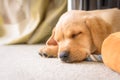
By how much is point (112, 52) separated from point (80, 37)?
0.22 metres

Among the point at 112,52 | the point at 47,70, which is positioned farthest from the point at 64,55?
the point at 112,52

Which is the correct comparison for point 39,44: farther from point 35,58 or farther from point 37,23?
point 35,58

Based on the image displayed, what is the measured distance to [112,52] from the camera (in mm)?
1141

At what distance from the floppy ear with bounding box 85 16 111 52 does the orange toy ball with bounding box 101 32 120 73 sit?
10 cm

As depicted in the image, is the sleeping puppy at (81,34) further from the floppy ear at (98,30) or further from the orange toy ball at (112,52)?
the orange toy ball at (112,52)

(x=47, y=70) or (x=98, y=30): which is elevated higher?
(x=98, y=30)

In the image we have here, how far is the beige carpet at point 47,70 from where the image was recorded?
111 centimetres

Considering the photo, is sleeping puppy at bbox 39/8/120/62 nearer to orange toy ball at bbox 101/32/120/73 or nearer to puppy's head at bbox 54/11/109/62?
puppy's head at bbox 54/11/109/62

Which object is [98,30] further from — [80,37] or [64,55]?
[64,55]

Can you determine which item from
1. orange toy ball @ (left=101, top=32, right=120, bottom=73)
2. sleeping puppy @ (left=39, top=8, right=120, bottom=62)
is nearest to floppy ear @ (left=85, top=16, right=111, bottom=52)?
sleeping puppy @ (left=39, top=8, right=120, bottom=62)

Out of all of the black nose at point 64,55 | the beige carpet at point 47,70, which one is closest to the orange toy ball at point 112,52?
the beige carpet at point 47,70

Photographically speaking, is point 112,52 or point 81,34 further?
point 81,34

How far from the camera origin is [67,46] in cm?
129

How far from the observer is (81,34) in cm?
133
